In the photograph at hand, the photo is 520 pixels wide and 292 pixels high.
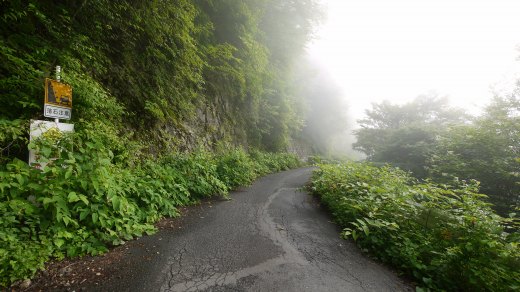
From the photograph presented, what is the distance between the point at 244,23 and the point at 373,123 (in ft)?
67.8

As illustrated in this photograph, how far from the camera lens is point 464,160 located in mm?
9992

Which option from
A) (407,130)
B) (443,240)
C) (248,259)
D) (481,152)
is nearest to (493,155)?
(481,152)

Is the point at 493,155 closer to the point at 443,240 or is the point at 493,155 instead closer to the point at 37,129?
the point at 443,240

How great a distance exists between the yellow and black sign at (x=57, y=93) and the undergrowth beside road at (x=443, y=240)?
5.72 m

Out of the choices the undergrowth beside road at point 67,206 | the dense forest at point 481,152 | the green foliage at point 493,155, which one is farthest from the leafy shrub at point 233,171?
the green foliage at point 493,155

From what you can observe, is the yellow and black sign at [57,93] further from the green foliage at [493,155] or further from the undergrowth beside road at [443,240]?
the green foliage at [493,155]

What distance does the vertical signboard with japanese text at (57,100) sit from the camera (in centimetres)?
375

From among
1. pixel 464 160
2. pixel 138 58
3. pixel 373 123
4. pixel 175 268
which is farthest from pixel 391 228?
pixel 373 123

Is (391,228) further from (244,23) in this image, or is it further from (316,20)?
(316,20)

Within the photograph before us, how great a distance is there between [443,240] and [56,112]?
23.4 ft

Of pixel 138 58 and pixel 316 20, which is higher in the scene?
pixel 316 20

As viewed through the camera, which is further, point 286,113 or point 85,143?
point 286,113

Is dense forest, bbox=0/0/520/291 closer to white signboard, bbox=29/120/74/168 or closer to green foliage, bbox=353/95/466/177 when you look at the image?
white signboard, bbox=29/120/74/168

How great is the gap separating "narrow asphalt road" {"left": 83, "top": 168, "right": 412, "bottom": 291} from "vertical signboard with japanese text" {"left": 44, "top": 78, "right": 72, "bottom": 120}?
8.66ft
